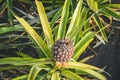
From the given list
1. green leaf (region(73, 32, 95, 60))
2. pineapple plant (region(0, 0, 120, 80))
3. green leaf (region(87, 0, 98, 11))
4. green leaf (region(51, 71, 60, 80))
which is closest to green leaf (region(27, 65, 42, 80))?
pineapple plant (region(0, 0, 120, 80))

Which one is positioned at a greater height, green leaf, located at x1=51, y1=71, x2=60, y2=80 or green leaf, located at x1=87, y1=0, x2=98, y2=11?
green leaf, located at x1=87, y1=0, x2=98, y2=11

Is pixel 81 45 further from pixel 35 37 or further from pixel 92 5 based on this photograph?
pixel 92 5

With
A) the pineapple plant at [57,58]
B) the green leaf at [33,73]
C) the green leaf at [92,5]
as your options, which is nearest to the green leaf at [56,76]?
the pineapple plant at [57,58]

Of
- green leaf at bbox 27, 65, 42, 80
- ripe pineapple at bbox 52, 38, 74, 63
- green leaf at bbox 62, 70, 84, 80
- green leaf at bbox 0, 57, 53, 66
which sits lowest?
green leaf at bbox 62, 70, 84, 80

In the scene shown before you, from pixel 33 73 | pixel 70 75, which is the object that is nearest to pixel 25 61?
pixel 33 73

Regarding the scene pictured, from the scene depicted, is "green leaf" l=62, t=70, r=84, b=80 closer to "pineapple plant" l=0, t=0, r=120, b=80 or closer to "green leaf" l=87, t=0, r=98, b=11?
"pineapple plant" l=0, t=0, r=120, b=80

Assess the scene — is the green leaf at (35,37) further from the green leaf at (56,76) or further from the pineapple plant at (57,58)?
the green leaf at (56,76)

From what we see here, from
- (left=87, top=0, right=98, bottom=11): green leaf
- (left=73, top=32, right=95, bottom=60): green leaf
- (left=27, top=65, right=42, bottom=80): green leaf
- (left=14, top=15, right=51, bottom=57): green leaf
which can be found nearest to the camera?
(left=27, top=65, right=42, bottom=80): green leaf
